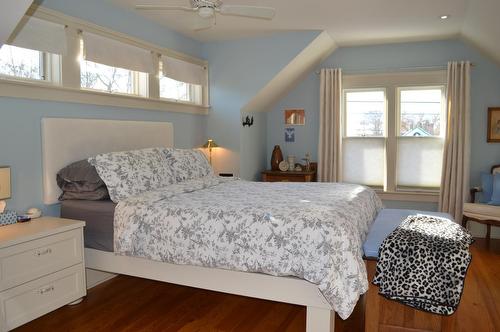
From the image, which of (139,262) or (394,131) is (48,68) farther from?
(394,131)

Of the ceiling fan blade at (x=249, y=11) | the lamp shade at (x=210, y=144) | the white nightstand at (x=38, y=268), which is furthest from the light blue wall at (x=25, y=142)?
the lamp shade at (x=210, y=144)

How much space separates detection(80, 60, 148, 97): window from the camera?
11.9 feet

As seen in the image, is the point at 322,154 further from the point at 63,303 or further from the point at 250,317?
the point at 63,303

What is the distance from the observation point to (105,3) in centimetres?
366

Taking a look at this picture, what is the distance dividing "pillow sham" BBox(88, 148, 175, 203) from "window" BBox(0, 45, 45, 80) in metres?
0.78

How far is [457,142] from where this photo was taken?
4984 millimetres

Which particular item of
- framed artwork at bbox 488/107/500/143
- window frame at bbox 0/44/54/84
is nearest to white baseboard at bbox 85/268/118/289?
window frame at bbox 0/44/54/84

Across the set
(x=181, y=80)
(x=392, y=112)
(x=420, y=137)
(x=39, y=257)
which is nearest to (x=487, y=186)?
(x=420, y=137)

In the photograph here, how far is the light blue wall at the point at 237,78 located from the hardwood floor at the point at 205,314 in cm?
221

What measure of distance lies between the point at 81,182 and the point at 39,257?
755mm

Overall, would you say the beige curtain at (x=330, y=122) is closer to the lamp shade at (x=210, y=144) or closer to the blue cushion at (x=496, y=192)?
the lamp shade at (x=210, y=144)

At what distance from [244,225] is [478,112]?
12.8 ft

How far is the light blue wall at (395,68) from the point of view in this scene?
501cm

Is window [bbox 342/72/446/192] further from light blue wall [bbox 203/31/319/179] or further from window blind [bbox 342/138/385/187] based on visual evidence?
light blue wall [bbox 203/31/319/179]
